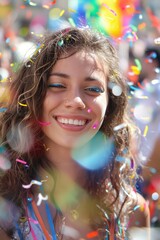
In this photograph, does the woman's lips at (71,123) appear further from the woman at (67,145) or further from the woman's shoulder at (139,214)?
the woman's shoulder at (139,214)

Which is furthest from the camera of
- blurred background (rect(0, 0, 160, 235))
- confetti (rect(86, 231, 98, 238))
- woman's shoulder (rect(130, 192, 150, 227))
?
blurred background (rect(0, 0, 160, 235))

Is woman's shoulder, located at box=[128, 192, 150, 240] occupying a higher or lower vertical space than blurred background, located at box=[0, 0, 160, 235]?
lower

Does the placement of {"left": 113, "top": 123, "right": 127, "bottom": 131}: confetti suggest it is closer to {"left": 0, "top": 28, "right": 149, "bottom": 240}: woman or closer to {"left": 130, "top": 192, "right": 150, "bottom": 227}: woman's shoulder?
{"left": 0, "top": 28, "right": 149, "bottom": 240}: woman

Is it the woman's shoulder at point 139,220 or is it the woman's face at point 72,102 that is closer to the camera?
the woman's face at point 72,102

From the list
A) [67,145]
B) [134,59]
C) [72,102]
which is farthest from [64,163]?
[134,59]

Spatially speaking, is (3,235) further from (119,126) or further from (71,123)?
(119,126)

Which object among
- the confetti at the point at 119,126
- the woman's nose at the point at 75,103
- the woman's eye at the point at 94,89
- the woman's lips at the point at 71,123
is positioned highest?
the woman's eye at the point at 94,89

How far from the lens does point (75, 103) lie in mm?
1347

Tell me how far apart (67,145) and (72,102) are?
0.15 m

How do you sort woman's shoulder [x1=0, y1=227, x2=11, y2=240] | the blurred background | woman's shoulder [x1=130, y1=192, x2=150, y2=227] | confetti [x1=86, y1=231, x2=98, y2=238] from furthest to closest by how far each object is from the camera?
the blurred background
woman's shoulder [x1=130, y1=192, x2=150, y2=227]
confetti [x1=86, y1=231, x2=98, y2=238]
woman's shoulder [x1=0, y1=227, x2=11, y2=240]

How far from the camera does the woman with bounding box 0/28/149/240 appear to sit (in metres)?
1.38

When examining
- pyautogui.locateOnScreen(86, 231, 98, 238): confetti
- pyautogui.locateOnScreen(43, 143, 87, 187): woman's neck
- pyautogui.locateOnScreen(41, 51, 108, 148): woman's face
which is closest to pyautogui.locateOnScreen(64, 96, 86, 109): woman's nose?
pyautogui.locateOnScreen(41, 51, 108, 148): woman's face

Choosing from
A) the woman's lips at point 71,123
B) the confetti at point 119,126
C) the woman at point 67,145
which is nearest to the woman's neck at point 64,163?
the woman at point 67,145

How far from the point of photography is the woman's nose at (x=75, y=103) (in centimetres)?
135
